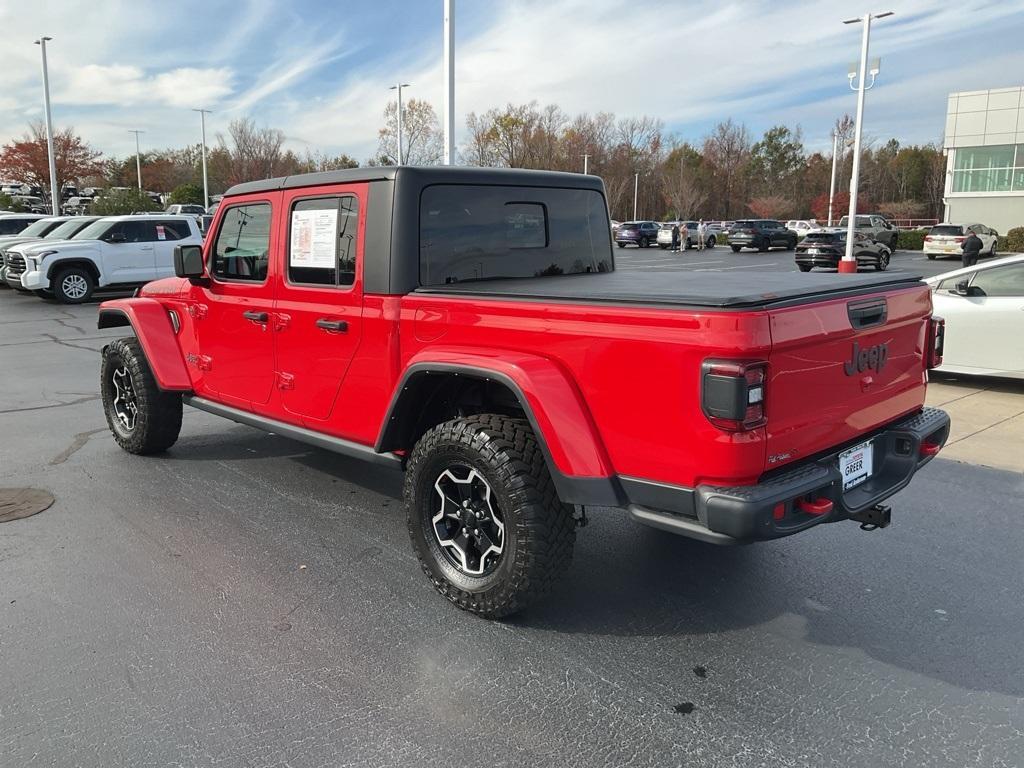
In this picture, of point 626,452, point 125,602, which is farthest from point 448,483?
point 125,602

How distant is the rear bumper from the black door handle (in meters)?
1.76

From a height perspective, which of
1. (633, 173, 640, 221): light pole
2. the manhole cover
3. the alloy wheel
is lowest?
the manhole cover

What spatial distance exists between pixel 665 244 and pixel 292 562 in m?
44.7

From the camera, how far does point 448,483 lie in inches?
146

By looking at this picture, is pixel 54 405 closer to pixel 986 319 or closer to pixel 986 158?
pixel 986 319

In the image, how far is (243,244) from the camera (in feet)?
16.2

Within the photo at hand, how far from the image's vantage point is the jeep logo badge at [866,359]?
330cm

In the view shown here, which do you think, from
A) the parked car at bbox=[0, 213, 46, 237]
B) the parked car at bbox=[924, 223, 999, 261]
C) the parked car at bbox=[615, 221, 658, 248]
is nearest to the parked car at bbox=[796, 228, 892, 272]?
the parked car at bbox=[924, 223, 999, 261]

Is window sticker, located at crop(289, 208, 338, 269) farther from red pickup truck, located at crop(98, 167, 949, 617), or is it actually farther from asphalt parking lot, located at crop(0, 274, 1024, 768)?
asphalt parking lot, located at crop(0, 274, 1024, 768)

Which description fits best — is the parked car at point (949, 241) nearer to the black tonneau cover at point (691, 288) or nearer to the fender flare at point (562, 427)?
the black tonneau cover at point (691, 288)

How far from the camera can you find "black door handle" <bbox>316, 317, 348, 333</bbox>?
411cm

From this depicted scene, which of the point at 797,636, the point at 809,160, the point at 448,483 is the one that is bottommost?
the point at 797,636

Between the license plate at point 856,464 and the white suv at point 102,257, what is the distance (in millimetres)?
16179

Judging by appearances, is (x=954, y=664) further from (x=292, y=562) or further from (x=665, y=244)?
(x=665, y=244)
